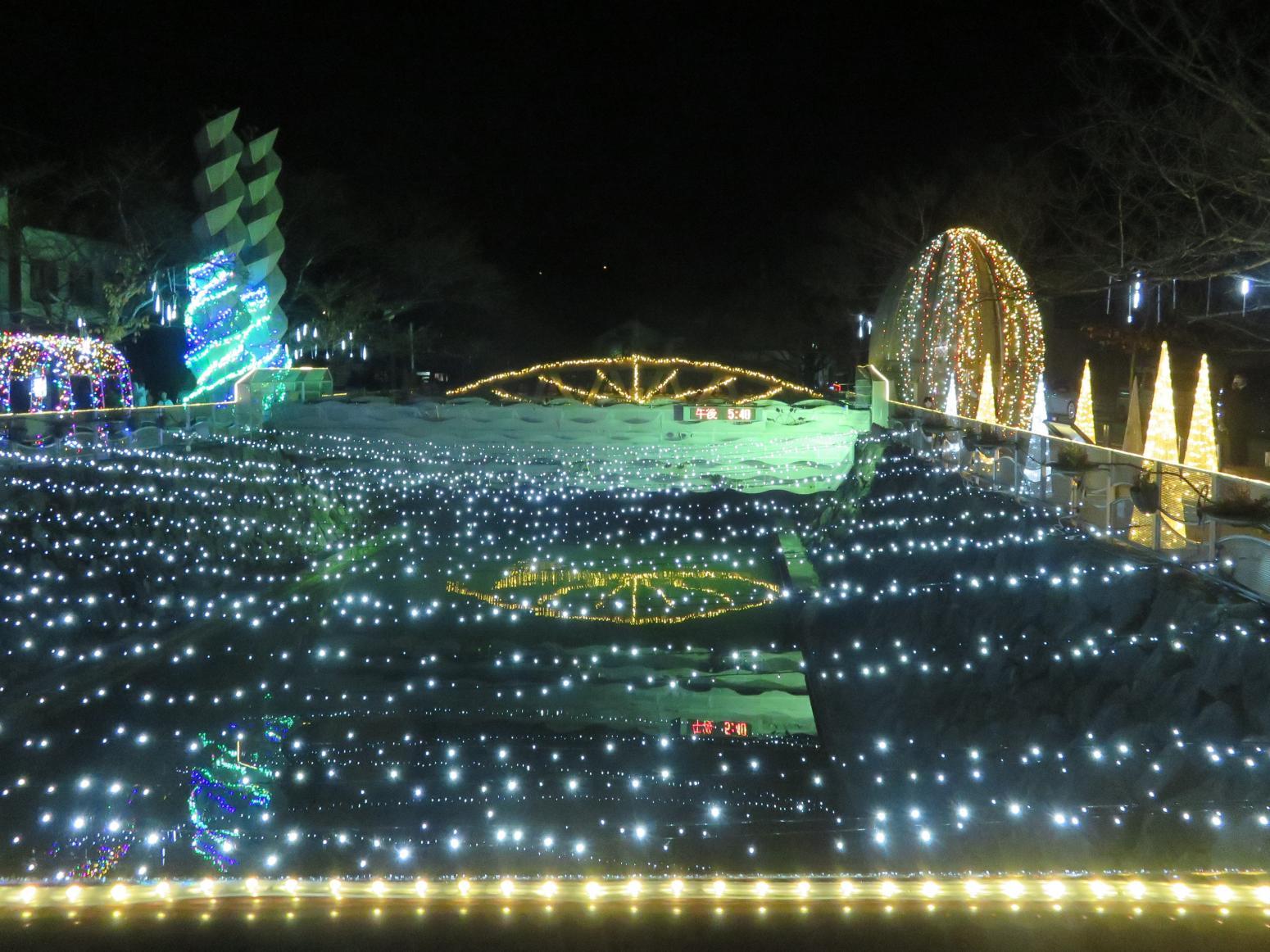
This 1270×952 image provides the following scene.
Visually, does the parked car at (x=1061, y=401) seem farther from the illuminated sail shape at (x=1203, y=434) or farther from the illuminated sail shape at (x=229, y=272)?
the illuminated sail shape at (x=229, y=272)

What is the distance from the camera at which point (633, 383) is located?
2012 centimetres

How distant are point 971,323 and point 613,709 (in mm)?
8678

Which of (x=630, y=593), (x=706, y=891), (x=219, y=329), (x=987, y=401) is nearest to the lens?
(x=706, y=891)

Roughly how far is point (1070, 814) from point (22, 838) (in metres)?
5.09

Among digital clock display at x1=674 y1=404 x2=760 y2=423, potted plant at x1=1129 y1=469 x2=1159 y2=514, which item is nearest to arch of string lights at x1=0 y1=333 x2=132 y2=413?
digital clock display at x1=674 y1=404 x2=760 y2=423

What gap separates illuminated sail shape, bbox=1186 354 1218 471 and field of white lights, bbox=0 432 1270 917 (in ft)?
6.78

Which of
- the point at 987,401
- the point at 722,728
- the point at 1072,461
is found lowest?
the point at 722,728

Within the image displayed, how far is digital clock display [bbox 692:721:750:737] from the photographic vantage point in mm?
8195

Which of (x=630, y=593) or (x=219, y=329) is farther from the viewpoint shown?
(x=219, y=329)

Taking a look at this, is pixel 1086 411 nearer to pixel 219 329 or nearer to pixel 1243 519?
pixel 1243 519

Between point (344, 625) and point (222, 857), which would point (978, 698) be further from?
point (344, 625)

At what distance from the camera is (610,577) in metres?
14.2

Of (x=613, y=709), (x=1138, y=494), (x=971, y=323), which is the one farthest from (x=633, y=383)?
(x=1138, y=494)

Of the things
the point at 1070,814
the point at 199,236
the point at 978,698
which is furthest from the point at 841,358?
the point at 1070,814
